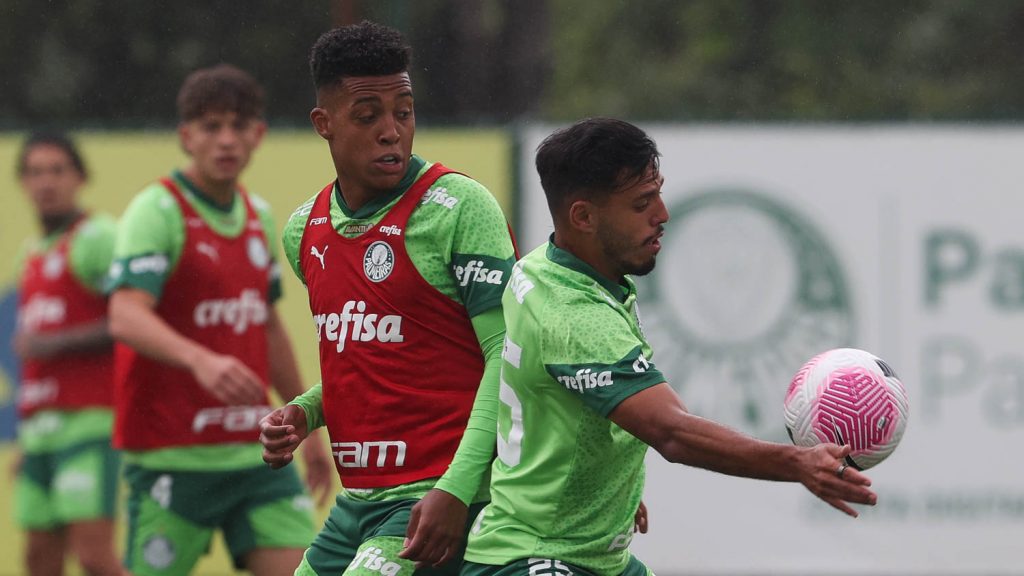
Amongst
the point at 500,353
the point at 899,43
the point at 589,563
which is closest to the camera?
the point at 589,563

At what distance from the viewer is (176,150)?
10.4m

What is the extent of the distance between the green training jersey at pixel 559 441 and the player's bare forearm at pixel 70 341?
4.65 metres

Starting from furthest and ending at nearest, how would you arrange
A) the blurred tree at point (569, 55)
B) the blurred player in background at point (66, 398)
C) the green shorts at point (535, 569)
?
the blurred tree at point (569, 55) → the blurred player in background at point (66, 398) → the green shorts at point (535, 569)

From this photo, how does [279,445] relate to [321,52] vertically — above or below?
below

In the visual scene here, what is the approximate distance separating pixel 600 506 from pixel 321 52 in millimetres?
1487

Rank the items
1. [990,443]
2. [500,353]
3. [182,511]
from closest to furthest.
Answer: [500,353], [182,511], [990,443]

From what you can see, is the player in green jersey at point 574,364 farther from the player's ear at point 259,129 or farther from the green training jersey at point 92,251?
the green training jersey at point 92,251

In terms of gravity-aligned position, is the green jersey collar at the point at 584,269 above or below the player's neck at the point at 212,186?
below

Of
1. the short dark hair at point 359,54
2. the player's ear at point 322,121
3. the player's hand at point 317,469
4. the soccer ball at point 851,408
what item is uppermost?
the short dark hair at point 359,54

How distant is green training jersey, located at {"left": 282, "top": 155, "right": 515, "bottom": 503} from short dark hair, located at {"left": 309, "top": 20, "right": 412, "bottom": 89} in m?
0.29

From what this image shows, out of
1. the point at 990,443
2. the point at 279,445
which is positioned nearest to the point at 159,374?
the point at 279,445

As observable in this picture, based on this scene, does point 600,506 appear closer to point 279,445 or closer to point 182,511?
point 279,445

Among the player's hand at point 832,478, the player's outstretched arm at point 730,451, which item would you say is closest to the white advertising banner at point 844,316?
the player's outstretched arm at point 730,451

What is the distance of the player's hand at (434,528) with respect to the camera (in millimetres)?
4266
